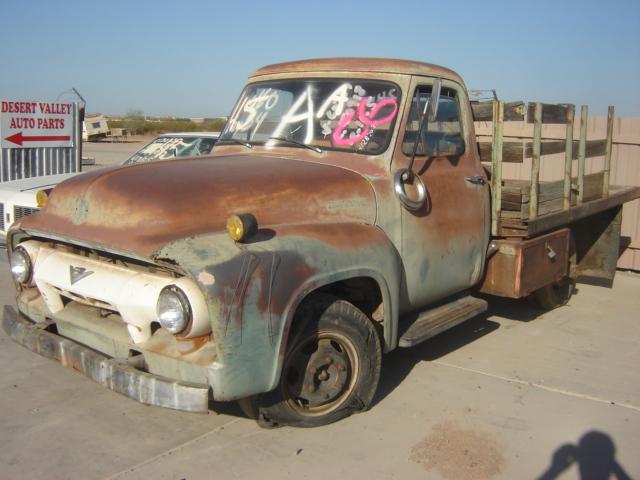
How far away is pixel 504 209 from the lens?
539 centimetres

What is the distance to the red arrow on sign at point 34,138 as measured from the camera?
959 cm

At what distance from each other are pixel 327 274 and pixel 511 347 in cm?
265

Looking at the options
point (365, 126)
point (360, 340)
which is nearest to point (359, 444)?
point (360, 340)

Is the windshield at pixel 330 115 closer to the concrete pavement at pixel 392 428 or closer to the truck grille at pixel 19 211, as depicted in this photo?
the concrete pavement at pixel 392 428

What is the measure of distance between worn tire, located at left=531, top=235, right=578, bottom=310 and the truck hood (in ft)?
10.1

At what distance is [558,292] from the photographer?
668cm

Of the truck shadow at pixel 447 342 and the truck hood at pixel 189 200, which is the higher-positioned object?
the truck hood at pixel 189 200

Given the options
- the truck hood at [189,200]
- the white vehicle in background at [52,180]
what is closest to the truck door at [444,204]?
the truck hood at [189,200]

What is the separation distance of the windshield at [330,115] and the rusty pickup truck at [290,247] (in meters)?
0.01

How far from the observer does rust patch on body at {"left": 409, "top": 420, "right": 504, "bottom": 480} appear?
3.46 metres

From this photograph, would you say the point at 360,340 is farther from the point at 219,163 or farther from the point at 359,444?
the point at 219,163

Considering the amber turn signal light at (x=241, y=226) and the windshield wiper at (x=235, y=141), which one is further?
the windshield wiper at (x=235, y=141)

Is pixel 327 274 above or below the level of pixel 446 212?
below

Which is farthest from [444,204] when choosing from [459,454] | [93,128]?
[93,128]
